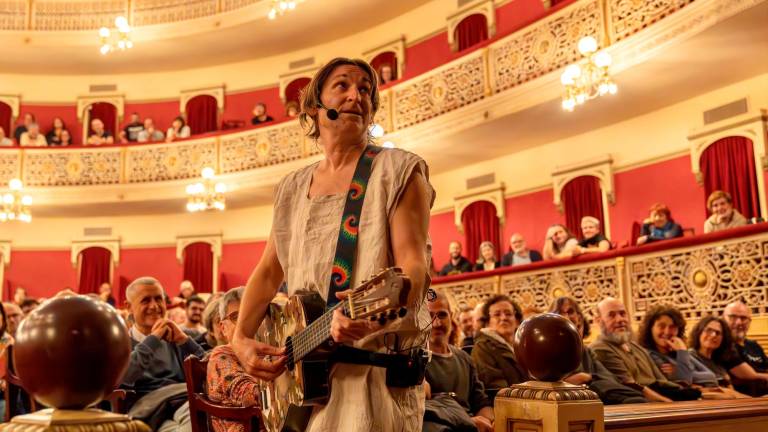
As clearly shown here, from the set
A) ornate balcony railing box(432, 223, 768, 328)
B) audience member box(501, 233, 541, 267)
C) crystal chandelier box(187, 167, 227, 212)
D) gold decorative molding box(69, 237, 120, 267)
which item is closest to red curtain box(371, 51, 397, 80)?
crystal chandelier box(187, 167, 227, 212)

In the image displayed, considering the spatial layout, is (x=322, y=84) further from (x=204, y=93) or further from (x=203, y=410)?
(x=204, y=93)

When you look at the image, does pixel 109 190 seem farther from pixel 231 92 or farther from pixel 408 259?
pixel 408 259

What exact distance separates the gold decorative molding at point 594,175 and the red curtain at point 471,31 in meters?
2.48

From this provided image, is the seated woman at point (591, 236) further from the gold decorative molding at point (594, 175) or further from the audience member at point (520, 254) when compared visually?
the gold decorative molding at point (594, 175)

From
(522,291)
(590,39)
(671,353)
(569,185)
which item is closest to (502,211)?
(569,185)

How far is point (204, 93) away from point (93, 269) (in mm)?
4107

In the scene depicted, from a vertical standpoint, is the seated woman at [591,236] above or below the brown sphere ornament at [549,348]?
above

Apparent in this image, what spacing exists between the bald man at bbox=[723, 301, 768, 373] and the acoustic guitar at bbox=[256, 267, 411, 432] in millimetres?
4769

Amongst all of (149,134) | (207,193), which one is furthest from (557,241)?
(149,134)

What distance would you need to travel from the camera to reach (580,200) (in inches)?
372

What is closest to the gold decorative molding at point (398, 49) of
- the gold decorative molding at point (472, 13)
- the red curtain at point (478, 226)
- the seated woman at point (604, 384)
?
the gold decorative molding at point (472, 13)

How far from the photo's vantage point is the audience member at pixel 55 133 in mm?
13953

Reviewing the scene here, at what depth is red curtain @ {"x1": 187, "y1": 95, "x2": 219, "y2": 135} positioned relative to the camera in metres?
14.3

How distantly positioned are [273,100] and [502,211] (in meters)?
5.74
